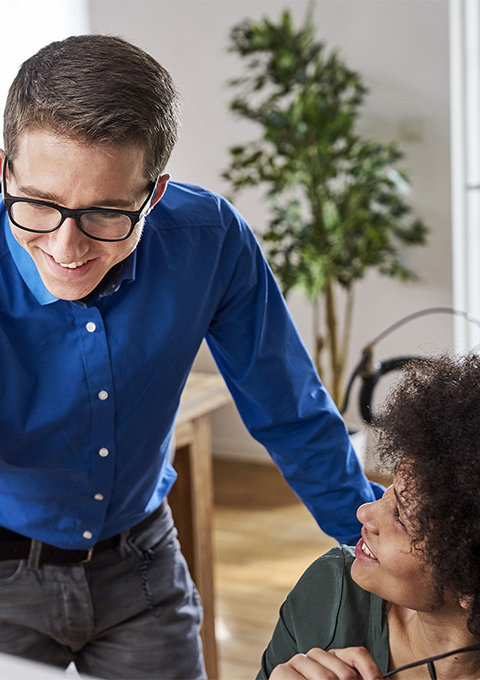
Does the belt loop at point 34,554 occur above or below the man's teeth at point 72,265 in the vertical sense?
below

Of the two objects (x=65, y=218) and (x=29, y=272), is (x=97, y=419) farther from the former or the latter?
(x=65, y=218)

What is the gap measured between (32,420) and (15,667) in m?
0.69

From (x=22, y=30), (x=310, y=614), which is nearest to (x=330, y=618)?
(x=310, y=614)

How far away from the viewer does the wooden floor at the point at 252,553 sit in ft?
7.89

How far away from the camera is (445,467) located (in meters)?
0.69

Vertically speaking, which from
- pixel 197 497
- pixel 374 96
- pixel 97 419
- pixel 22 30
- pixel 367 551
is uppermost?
pixel 374 96

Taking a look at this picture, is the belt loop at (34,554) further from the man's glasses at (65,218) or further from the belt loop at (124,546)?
the man's glasses at (65,218)

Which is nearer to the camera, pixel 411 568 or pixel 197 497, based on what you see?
pixel 411 568

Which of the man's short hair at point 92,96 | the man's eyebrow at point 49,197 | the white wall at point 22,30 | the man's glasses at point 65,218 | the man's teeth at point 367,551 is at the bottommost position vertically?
the man's teeth at point 367,551

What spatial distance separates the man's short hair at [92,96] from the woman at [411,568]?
1.27 feet

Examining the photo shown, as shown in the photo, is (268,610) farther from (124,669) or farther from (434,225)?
(434,225)

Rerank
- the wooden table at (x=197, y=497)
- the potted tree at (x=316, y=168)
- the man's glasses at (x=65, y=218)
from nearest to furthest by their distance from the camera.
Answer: the man's glasses at (x=65, y=218)
the wooden table at (x=197, y=497)
the potted tree at (x=316, y=168)

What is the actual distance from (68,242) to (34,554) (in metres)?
0.52

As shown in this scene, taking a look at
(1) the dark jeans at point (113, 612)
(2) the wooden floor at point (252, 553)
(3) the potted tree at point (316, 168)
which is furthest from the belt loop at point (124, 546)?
(3) the potted tree at point (316, 168)
